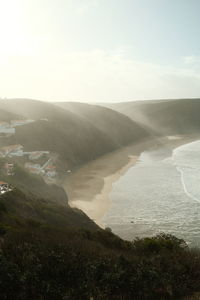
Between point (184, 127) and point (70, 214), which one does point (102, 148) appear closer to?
point (70, 214)

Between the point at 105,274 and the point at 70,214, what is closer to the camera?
the point at 105,274

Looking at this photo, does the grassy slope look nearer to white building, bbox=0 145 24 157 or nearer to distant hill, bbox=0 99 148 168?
white building, bbox=0 145 24 157

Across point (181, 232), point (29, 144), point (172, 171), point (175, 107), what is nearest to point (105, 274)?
point (181, 232)

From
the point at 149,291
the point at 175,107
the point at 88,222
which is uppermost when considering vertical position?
the point at 175,107

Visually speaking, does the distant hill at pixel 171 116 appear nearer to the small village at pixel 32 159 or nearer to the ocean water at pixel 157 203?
the ocean water at pixel 157 203

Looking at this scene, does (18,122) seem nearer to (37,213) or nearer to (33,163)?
(33,163)

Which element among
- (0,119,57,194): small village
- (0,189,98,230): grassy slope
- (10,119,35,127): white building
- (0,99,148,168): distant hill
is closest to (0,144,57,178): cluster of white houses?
(0,119,57,194): small village
